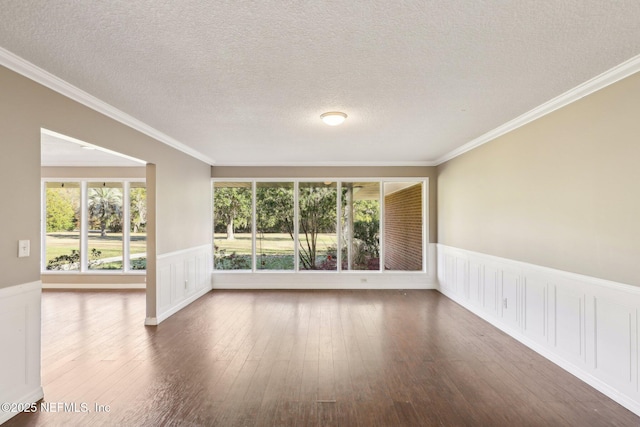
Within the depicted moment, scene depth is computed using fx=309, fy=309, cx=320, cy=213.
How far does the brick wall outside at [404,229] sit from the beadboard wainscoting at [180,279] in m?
3.69

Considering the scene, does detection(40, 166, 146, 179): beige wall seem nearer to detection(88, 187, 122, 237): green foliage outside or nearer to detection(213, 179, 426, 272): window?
detection(88, 187, 122, 237): green foliage outside

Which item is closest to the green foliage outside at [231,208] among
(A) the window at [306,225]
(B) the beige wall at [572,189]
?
(A) the window at [306,225]

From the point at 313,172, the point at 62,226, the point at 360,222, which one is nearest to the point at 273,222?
the point at 313,172

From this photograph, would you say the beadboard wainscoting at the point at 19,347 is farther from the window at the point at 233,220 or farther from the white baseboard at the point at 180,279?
the window at the point at 233,220

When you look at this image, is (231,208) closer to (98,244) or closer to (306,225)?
(306,225)

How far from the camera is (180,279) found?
5.04 meters

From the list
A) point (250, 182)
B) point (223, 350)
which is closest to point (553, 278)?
point (223, 350)

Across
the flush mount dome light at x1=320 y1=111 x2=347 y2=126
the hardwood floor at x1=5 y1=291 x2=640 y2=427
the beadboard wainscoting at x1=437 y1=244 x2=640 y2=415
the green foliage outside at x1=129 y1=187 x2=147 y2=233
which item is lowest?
the hardwood floor at x1=5 y1=291 x2=640 y2=427

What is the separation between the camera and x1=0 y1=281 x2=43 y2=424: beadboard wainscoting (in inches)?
89.2

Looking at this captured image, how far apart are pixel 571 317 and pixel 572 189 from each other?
4.05 feet

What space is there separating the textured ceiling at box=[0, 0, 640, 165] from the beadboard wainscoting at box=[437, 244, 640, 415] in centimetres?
182

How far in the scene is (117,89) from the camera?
9.30 feet

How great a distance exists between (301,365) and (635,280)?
2.89 meters

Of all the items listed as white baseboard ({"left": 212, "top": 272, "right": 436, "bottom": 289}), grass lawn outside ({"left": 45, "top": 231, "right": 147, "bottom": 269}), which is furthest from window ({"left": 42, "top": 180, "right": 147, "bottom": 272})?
white baseboard ({"left": 212, "top": 272, "right": 436, "bottom": 289})
